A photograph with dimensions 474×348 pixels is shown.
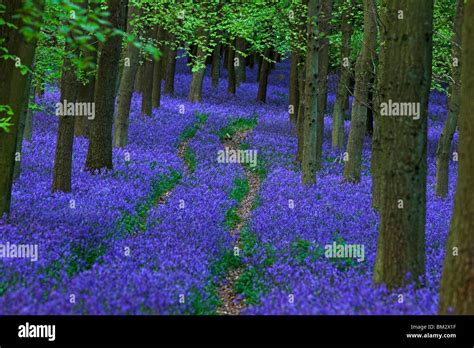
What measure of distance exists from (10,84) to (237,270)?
5.56 m

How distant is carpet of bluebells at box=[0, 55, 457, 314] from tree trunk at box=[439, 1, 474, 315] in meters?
0.72

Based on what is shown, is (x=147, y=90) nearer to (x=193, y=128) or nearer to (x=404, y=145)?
(x=193, y=128)

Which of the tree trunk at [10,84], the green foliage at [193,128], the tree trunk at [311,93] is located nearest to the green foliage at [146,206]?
the tree trunk at [10,84]

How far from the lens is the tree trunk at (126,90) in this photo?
23750 mm

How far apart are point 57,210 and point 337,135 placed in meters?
19.3

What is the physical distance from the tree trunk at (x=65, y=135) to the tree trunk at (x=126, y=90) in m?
7.76

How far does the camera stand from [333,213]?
15312 millimetres

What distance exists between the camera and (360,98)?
19281mm

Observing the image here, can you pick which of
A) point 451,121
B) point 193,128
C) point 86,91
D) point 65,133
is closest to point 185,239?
point 65,133

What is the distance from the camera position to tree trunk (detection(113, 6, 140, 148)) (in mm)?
23750

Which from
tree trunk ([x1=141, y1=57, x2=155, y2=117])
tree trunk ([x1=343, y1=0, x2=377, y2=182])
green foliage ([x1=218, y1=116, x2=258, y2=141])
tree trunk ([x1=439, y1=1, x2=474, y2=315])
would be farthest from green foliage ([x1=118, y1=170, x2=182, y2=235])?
tree trunk ([x1=141, y1=57, x2=155, y2=117])

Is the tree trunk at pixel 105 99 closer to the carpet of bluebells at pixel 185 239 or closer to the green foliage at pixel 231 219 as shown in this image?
the carpet of bluebells at pixel 185 239

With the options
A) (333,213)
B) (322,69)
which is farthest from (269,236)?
(322,69)

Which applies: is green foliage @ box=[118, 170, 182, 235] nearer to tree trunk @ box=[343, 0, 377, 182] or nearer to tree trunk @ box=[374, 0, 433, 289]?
tree trunk @ box=[343, 0, 377, 182]
